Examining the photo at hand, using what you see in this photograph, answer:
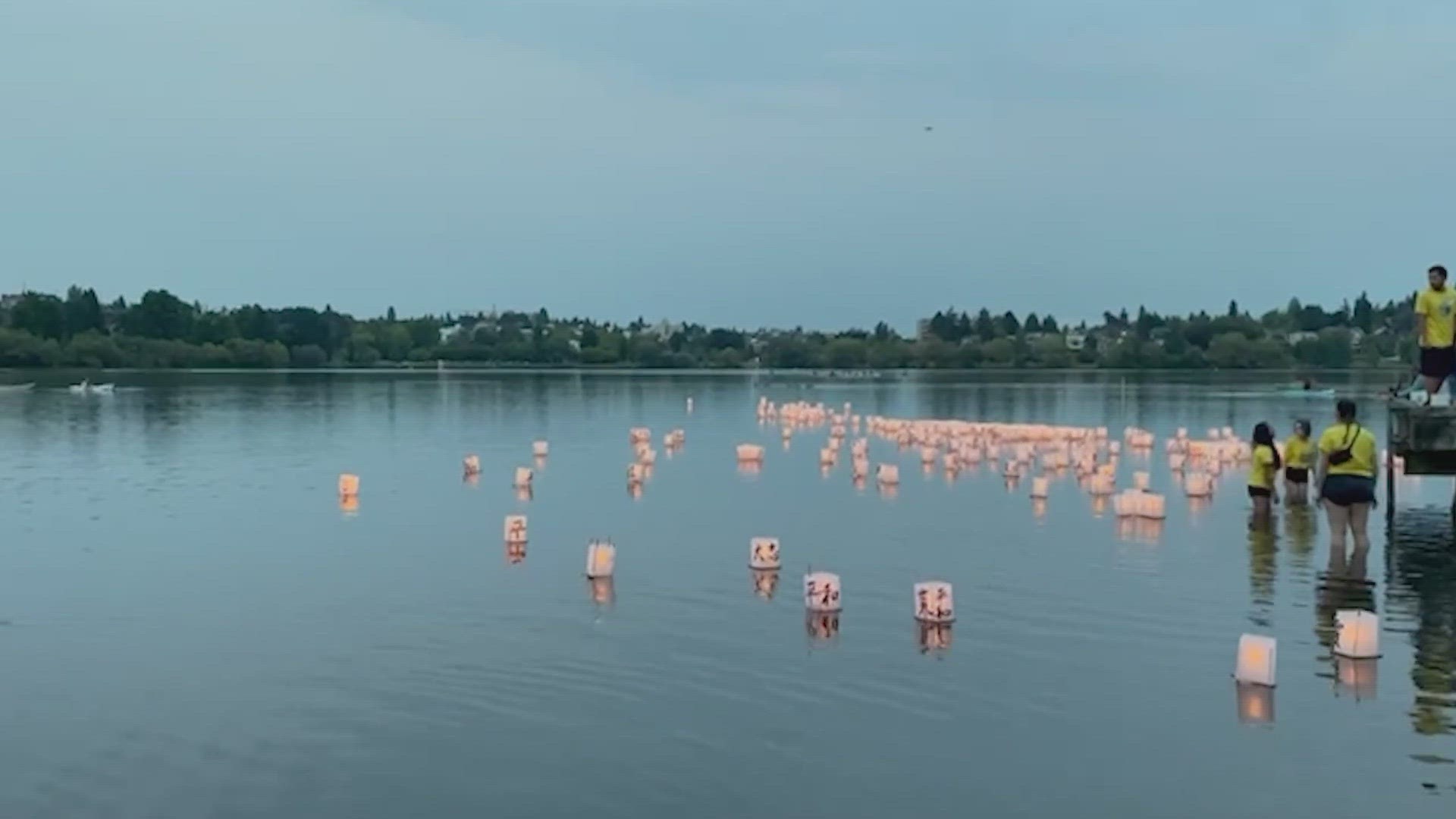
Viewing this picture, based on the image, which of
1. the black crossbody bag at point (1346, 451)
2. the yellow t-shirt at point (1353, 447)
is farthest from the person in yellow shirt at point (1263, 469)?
the black crossbody bag at point (1346, 451)

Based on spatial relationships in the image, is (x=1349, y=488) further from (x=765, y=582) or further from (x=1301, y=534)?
(x=765, y=582)

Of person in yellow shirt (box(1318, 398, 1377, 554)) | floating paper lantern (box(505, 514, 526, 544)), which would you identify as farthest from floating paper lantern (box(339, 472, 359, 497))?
person in yellow shirt (box(1318, 398, 1377, 554))

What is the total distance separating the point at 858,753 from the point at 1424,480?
30.4 meters

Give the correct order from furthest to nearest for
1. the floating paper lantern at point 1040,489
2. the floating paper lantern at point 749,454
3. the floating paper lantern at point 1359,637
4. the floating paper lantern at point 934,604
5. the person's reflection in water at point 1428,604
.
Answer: the floating paper lantern at point 749,454 → the floating paper lantern at point 1040,489 → the floating paper lantern at point 934,604 → the floating paper lantern at point 1359,637 → the person's reflection in water at point 1428,604

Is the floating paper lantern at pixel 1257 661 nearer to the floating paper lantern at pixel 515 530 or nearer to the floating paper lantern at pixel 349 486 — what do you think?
the floating paper lantern at pixel 515 530

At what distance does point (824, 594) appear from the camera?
67.3 feet

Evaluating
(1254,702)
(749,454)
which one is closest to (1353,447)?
(1254,702)

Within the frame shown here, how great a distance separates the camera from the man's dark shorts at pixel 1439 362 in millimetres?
26953

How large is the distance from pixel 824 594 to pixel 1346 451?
784 centimetres

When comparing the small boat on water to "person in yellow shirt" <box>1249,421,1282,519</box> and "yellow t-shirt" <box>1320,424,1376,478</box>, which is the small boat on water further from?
"yellow t-shirt" <box>1320,424,1376,478</box>

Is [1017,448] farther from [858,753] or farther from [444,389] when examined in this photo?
[444,389]

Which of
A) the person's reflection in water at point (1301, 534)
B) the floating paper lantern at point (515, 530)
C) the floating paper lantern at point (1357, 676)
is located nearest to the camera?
the floating paper lantern at point (1357, 676)

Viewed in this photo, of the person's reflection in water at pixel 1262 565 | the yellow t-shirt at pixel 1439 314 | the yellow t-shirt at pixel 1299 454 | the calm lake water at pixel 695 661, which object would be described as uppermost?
the yellow t-shirt at pixel 1439 314

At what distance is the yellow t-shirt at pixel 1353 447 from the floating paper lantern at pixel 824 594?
7.50 m
